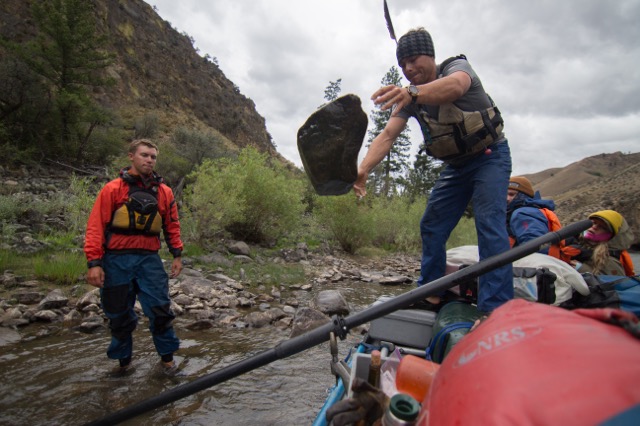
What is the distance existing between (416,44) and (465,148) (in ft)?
2.66

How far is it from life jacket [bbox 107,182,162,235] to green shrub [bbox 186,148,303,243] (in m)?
5.21

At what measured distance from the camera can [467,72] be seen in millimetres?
2314

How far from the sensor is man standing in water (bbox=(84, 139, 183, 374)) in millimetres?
3232

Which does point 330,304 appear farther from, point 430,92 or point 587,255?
point 430,92

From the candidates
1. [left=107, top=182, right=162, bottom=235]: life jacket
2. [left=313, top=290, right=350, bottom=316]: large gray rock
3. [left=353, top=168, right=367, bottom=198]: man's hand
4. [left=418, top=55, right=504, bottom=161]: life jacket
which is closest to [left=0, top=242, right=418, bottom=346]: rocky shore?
[left=313, top=290, right=350, bottom=316]: large gray rock

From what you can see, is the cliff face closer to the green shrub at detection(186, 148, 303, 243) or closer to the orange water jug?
the green shrub at detection(186, 148, 303, 243)

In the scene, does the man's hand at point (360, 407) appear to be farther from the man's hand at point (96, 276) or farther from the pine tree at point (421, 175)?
the pine tree at point (421, 175)

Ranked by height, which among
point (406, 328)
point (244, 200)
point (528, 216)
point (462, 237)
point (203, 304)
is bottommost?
point (203, 304)

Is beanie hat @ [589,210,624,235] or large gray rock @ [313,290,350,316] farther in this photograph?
large gray rock @ [313,290,350,316]

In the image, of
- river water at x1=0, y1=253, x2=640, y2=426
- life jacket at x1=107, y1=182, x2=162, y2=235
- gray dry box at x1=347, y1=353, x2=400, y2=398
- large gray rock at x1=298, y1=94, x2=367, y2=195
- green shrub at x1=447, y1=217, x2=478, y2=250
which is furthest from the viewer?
green shrub at x1=447, y1=217, x2=478, y2=250

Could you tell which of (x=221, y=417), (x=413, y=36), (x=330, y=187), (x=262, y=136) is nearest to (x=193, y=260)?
(x=221, y=417)

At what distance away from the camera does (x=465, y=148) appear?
99.2 inches

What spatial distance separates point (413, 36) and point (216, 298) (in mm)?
4841


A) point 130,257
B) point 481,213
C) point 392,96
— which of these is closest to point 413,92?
point 392,96
